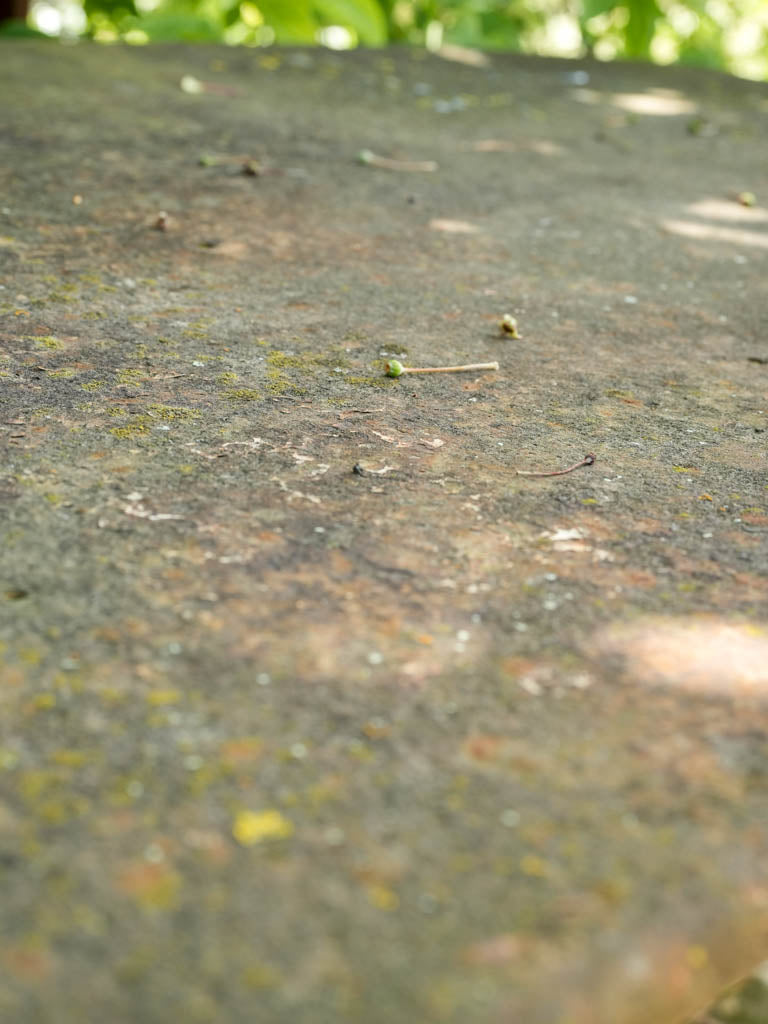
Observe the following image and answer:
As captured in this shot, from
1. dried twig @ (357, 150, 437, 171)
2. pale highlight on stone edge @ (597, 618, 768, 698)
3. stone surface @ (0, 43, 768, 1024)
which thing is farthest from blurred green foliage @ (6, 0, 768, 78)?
pale highlight on stone edge @ (597, 618, 768, 698)

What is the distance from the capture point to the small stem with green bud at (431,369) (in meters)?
1.99

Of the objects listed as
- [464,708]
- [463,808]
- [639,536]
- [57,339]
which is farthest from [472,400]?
[463,808]

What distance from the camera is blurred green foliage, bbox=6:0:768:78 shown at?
482 cm

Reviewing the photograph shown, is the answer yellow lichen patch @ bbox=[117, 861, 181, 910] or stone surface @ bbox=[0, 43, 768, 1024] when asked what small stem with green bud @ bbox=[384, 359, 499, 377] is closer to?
stone surface @ bbox=[0, 43, 768, 1024]

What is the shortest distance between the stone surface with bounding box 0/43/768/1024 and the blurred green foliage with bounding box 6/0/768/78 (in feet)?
7.52

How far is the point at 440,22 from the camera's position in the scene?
20.3ft

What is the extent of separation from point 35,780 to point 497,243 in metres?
2.08

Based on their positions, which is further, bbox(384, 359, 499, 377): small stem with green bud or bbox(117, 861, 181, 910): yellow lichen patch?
bbox(384, 359, 499, 377): small stem with green bud

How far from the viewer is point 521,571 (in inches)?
56.3

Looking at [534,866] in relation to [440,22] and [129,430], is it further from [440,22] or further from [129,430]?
[440,22]

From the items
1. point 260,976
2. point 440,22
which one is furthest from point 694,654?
point 440,22

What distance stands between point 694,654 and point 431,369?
0.91 meters

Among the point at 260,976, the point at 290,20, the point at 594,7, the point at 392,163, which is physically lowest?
the point at 260,976

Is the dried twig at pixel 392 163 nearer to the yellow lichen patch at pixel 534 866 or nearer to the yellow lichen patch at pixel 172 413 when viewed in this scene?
the yellow lichen patch at pixel 172 413
